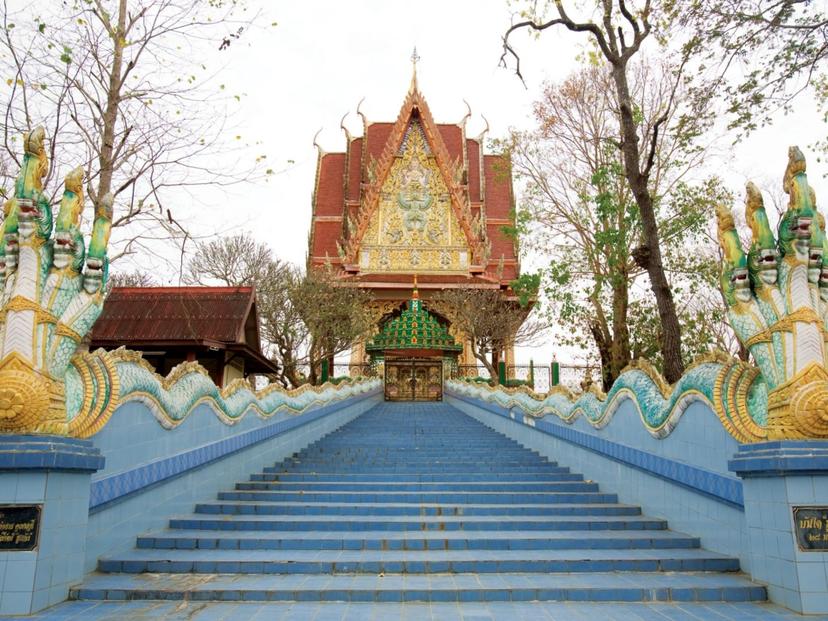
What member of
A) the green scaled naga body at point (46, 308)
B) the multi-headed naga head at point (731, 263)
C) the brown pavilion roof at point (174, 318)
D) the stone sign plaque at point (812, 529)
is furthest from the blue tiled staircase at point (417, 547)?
the brown pavilion roof at point (174, 318)

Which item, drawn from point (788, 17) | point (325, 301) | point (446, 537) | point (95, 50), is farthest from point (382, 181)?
point (446, 537)

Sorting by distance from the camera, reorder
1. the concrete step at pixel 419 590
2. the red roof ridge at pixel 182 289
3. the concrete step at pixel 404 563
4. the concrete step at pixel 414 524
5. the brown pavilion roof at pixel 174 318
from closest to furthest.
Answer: the concrete step at pixel 419 590
the concrete step at pixel 404 563
the concrete step at pixel 414 524
the brown pavilion roof at pixel 174 318
the red roof ridge at pixel 182 289

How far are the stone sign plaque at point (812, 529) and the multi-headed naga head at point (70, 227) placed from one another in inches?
223

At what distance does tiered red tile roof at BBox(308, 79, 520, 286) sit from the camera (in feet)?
91.1

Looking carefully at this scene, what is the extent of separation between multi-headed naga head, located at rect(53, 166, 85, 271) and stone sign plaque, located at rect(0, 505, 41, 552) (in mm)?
1794

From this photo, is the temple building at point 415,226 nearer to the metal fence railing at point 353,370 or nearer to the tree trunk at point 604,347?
the metal fence railing at point 353,370

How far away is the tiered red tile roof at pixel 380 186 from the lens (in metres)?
27.8


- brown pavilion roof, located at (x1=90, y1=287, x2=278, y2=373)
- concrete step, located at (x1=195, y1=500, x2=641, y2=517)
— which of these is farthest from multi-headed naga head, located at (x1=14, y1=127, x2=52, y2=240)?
brown pavilion roof, located at (x1=90, y1=287, x2=278, y2=373)

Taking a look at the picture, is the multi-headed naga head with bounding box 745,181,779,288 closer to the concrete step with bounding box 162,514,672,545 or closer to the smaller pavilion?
the concrete step with bounding box 162,514,672,545

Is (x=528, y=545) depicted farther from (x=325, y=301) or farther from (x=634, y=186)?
(x=325, y=301)

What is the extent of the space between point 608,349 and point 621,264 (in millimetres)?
3211

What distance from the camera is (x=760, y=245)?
489cm

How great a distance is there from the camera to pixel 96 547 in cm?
511

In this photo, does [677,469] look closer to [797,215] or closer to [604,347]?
[797,215]
